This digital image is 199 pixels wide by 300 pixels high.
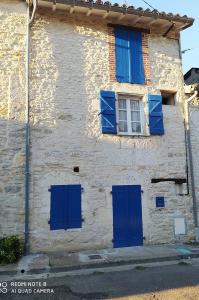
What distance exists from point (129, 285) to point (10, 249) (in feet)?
10.4

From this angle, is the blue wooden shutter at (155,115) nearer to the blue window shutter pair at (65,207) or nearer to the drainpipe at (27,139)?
the blue window shutter pair at (65,207)

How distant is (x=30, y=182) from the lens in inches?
339

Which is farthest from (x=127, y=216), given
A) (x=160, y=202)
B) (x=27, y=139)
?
(x=27, y=139)

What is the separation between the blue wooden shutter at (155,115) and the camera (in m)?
10.0

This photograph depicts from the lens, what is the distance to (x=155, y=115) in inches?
398

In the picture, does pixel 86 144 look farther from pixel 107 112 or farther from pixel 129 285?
pixel 129 285

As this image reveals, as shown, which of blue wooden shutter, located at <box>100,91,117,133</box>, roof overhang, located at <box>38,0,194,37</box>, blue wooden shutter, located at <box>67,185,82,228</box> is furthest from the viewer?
blue wooden shutter, located at <box>100,91,117,133</box>

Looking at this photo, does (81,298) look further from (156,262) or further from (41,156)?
(41,156)

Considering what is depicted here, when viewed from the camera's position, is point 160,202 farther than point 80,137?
Yes

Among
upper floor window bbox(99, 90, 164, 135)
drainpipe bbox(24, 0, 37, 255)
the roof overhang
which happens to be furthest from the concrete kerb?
the roof overhang

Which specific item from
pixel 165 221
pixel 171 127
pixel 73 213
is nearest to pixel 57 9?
A: pixel 171 127

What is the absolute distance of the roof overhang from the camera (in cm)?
941

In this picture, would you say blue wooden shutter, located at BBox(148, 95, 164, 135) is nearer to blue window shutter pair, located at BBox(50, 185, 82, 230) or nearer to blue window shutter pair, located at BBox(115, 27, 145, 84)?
blue window shutter pair, located at BBox(115, 27, 145, 84)

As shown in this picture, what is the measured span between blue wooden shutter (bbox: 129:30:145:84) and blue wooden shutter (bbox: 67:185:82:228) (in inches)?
156
